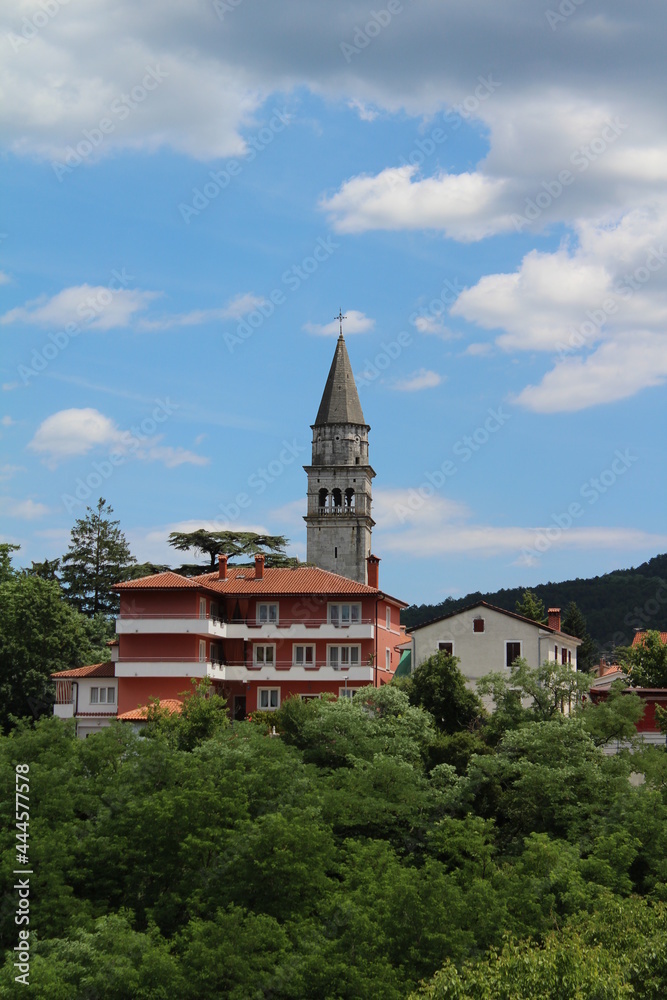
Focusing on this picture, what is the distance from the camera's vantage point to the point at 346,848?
4322 cm

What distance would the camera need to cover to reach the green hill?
13250cm

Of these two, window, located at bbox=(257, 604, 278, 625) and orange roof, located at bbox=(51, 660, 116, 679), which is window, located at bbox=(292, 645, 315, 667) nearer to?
window, located at bbox=(257, 604, 278, 625)

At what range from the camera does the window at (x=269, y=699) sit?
5794cm

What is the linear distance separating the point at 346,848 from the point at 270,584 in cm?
1852

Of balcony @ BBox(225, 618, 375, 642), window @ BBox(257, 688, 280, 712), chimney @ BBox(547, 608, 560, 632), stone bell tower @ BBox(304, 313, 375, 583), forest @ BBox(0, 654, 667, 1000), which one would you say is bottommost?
forest @ BBox(0, 654, 667, 1000)

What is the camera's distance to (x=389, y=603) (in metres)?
60.3

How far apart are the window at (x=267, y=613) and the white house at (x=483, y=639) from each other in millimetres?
6678

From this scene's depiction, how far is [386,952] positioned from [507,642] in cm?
2118

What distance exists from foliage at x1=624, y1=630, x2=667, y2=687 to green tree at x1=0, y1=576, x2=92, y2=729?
2800cm

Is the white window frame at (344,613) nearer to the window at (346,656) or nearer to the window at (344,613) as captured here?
the window at (344,613)

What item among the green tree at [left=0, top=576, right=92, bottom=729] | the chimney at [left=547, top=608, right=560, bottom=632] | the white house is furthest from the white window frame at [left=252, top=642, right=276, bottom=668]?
the chimney at [left=547, top=608, right=560, bottom=632]

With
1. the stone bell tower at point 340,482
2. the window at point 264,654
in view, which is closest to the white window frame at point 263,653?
the window at point 264,654

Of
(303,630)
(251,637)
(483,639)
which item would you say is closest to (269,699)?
(251,637)

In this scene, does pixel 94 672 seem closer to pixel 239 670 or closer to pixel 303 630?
pixel 239 670
